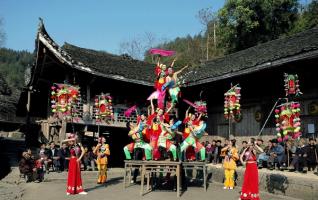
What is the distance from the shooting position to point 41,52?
16547 mm

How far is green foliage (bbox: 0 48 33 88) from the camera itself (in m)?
72.7

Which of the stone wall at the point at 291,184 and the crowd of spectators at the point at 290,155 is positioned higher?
the crowd of spectators at the point at 290,155

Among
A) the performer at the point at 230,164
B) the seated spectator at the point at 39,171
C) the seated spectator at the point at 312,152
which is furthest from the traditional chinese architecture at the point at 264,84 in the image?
the seated spectator at the point at 39,171

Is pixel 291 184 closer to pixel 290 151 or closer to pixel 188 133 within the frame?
pixel 290 151

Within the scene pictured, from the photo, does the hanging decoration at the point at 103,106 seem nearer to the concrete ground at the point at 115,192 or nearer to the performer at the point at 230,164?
the concrete ground at the point at 115,192

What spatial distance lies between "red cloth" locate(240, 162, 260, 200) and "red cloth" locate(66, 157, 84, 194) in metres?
4.69

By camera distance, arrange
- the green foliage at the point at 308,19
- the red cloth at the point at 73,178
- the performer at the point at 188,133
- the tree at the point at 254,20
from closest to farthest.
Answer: the red cloth at the point at 73,178, the performer at the point at 188,133, the green foliage at the point at 308,19, the tree at the point at 254,20

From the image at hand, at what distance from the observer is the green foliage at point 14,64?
238 ft

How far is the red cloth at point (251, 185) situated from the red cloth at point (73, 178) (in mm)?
4690

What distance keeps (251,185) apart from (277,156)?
3.85m

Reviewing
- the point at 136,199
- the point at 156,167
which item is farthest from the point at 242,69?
the point at 136,199

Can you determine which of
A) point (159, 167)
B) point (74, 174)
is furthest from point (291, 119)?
point (74, 174)

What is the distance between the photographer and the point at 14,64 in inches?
3504

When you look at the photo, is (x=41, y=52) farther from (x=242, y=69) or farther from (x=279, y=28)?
(x=279, y=28)
